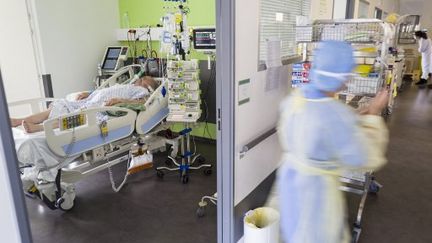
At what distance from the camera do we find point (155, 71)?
14.9 ft

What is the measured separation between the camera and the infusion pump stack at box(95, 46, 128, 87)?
477 centimetres

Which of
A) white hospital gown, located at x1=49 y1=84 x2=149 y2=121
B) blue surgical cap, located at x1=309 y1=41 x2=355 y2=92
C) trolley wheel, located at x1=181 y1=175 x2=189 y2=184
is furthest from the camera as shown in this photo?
trolley wheel, located at x1=181 y1=175 x2=189 y2=184

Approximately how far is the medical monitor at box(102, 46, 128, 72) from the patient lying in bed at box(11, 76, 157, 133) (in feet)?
2.70

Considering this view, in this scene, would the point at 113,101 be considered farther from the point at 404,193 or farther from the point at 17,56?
the point at 404,193

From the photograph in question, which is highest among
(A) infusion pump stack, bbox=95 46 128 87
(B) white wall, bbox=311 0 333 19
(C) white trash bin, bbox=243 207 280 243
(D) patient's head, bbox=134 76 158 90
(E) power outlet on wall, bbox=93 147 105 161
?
(B) white wall, bbox=311 0 333 19

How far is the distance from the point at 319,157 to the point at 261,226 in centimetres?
88

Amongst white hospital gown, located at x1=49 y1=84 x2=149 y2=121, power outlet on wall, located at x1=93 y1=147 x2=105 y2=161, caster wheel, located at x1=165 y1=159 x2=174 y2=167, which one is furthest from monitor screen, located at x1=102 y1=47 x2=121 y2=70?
power outlet on wall, located at x1=93 y1=147 x2=105 y2=161

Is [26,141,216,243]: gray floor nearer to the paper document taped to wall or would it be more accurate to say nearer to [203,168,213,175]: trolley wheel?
[203,168,213,175]: trolley wheel

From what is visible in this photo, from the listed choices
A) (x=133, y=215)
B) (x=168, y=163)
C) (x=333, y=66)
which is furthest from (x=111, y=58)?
(x=333, y=66)

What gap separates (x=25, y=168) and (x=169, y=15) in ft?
6.86

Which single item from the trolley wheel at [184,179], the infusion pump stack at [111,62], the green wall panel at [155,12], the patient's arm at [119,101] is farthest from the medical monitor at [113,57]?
the trolley wheel at [184,179]

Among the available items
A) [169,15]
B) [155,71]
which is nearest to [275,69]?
[169,15]

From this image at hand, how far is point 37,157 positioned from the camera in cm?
257

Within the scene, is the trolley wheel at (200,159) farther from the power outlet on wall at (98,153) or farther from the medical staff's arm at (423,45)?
the medical staff's arm at (423,45)
